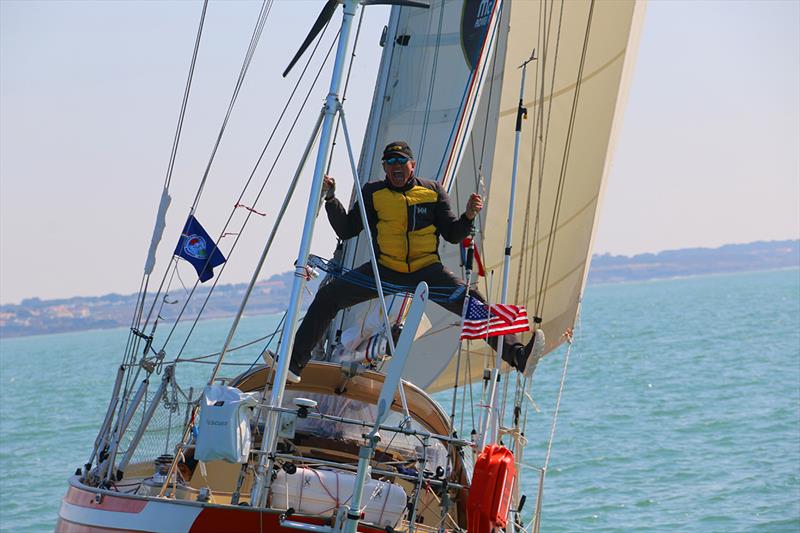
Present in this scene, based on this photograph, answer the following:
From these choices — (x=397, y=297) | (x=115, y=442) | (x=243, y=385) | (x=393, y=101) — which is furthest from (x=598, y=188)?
(x=115, y=442)

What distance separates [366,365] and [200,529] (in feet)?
8.50

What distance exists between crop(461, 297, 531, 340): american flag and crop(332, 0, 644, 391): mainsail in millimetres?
3003

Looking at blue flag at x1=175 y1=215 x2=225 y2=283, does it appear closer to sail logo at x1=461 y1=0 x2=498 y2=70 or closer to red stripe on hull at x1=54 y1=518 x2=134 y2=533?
red stripe on hull at x1=54 y1=518 x2=134 y2=533

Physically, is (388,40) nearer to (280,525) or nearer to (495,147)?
(495,147)

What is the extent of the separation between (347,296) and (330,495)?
5.98 ft

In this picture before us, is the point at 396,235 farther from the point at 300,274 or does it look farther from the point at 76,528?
the point at 76,528

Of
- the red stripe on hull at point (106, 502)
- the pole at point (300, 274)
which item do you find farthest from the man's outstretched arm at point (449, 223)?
the red stripe on hull at point (106, 502)

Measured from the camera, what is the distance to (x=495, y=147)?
11812 mm

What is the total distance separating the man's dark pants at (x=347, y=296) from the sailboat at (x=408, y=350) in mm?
101

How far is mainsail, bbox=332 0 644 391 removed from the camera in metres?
11.1

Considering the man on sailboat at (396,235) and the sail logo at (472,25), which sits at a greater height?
the sail logo at (472,25)

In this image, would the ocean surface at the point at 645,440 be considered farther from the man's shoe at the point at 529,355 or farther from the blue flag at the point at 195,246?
the blue flag at the point at 195,246

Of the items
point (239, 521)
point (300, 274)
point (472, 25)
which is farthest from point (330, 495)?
point (472, 25)

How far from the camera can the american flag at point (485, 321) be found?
782 cm
